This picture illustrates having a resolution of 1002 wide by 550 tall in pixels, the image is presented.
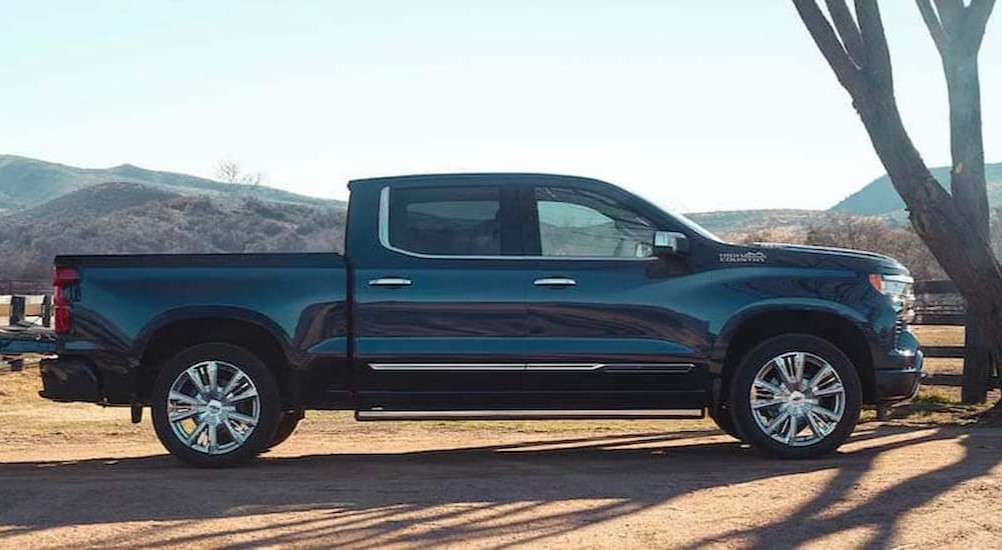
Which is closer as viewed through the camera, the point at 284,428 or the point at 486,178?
the point at 486,178

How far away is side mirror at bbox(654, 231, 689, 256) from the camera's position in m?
7.66

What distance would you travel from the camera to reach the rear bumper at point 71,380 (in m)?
7.71

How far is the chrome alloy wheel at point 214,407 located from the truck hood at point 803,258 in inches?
131

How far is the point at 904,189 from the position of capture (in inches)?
418

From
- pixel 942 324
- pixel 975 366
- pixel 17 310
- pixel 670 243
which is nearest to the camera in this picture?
pixel 670 243

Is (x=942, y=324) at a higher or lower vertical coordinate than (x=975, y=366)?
higher

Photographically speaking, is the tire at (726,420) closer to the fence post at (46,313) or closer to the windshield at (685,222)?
the windshield at (685,222)

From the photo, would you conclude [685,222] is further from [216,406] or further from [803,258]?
[216,406]

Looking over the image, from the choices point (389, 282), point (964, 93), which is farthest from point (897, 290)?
point (964, 93)

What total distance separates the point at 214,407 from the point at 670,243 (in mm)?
3197

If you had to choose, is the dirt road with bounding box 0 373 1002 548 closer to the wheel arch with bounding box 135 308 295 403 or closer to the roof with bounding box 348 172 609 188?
the wheel arch with bounding box 135 308 295 403

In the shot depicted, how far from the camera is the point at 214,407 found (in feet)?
25.3

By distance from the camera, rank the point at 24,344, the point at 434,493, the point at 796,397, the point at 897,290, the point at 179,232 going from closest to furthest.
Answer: the point at 434,493, the point at 796,397, the point at 897,290, the point at 24,344, the point at 179,232

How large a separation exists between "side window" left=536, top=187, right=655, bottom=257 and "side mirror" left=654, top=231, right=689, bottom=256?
0.62 ft
